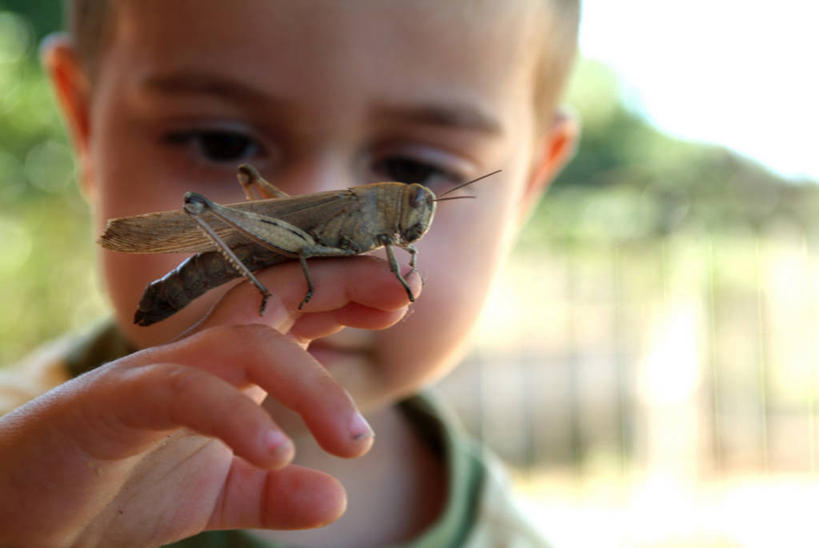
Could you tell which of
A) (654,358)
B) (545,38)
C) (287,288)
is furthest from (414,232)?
(654,358)

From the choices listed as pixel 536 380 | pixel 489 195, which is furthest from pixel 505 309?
pixel 489 195

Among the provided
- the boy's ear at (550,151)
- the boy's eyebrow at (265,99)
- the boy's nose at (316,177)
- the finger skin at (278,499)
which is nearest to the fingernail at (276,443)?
the finger skin at (278,499)

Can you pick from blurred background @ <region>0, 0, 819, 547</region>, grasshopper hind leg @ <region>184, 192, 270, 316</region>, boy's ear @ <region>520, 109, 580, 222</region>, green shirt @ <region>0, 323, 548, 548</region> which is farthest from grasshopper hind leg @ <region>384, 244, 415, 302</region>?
blurred background @ <region>0, 0, 819, 547</region>

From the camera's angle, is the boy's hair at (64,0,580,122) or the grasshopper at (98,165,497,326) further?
the boy's hair at (64,0,580,122)

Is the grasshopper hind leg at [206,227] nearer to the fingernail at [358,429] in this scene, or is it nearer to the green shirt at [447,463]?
the fingernail at [358,429]

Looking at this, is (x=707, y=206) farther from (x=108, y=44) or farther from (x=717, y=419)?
(x=108, y=44)

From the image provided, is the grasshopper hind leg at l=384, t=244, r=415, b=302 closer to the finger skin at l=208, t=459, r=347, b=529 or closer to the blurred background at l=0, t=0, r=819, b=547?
the finger skin at l=208, t=459, r=347, b=529

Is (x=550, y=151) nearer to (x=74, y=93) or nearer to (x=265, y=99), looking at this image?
(x=265, y=99)
